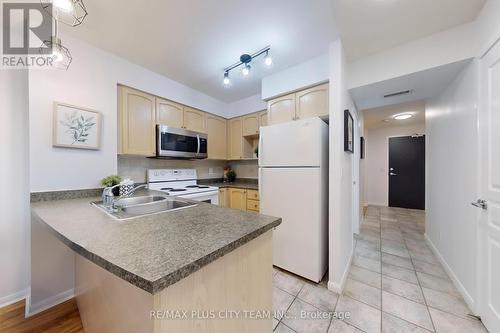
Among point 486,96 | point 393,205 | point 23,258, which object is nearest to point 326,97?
point 486,96

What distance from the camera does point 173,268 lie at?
1.70ft

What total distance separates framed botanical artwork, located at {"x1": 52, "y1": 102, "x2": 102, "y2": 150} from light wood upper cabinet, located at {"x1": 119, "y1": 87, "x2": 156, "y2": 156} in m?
0.26

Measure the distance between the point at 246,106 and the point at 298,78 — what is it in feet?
4.24

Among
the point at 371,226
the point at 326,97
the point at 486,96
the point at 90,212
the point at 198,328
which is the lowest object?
the point at 371,226

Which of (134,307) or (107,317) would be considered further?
(107,317)

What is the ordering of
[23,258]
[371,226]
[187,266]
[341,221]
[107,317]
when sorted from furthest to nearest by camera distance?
1. [371,226]
2. [341,221]
3. [23,258]
4. [107,317]
5. [187,266]

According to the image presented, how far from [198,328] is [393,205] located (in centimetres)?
620

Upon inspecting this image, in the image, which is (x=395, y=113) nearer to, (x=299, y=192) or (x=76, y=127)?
(x=299, y=192)

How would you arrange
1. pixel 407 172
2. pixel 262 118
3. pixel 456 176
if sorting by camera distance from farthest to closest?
pixel 407 172
pixel 262 118
pixel 456 176

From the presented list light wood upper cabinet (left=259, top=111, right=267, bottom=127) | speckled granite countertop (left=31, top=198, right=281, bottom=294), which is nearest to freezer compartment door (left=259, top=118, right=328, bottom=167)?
light wood upper cabinet (left=259, top=111, right=267, bottom=127)

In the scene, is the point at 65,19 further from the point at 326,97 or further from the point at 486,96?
the point at 486,96

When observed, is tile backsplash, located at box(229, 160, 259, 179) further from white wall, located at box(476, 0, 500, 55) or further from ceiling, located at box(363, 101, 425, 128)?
white wall, located at box(476, 0, 500, 55)

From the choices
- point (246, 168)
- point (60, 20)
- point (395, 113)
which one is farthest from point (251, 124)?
point (395, 113)

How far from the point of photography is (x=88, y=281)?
3.90ft
